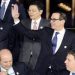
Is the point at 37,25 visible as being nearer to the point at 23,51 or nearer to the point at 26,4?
the point at 23,51

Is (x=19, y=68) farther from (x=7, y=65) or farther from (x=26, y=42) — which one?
(x=26, y=42)

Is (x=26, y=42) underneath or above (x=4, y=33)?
underneath

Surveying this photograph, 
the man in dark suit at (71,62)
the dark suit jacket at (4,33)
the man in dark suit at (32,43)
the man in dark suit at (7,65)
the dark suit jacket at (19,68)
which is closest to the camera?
the man in dark suit at (71,62)

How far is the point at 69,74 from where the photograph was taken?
18.2 feet

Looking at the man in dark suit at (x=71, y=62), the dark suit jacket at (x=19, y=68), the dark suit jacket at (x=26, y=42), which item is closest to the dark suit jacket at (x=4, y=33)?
the dark suit jacket at (x=26, y=42)

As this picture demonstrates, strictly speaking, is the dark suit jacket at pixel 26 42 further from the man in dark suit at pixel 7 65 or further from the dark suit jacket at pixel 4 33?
the man in dark suit at pixel 7 65

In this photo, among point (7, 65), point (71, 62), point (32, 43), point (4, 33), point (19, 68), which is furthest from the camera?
point (4, 33)

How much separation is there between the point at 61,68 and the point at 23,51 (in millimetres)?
651

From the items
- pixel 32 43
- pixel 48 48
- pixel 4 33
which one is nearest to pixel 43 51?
pixel 48 48

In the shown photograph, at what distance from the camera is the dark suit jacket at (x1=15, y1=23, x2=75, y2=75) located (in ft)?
20.5

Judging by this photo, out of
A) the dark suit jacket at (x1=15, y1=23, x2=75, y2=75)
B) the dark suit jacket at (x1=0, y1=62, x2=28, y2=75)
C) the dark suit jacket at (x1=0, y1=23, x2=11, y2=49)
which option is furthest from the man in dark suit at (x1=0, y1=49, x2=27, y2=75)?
the dark suit jacket at (x1=0, y1=23, x2=11, y2=49)

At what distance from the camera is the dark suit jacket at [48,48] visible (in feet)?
20.5

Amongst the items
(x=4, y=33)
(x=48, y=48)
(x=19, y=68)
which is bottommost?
(x=19, y=68)

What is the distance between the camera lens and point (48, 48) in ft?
20.6
